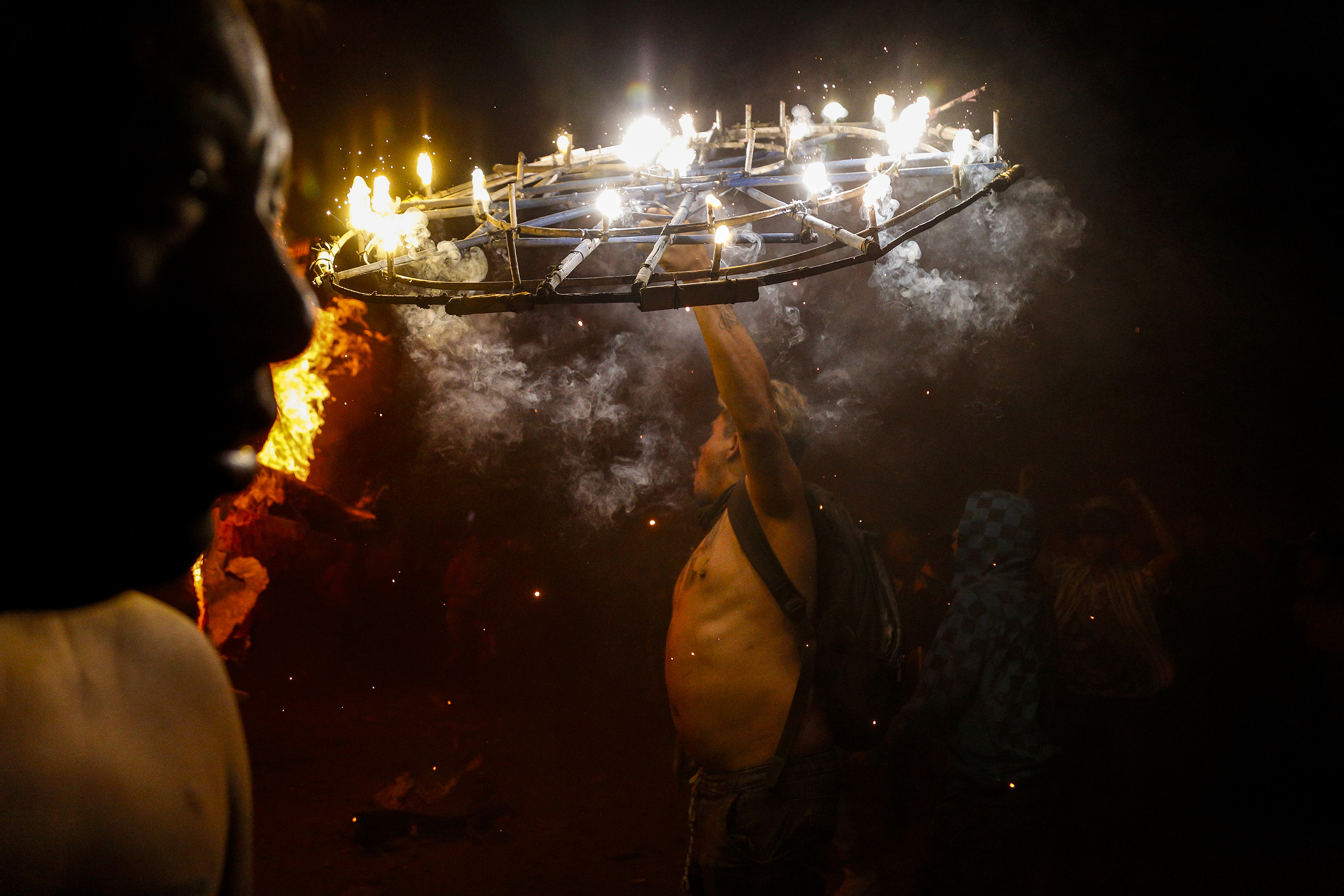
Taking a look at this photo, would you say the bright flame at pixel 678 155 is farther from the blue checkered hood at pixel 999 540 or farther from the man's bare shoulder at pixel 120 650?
the blue checkered hood at pixel 999 540

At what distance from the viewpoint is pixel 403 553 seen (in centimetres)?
1130

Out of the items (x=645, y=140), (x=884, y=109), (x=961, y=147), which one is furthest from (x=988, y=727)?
(x=645, y=140)

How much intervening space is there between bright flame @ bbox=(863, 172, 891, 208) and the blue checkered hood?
3.02 metres

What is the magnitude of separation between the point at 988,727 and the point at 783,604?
187 cm

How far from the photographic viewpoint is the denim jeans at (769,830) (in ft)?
12.6

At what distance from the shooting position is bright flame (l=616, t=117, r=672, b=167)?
142 inches

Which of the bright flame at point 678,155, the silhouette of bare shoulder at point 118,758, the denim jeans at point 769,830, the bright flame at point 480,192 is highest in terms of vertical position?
the bright flame at point 678,155

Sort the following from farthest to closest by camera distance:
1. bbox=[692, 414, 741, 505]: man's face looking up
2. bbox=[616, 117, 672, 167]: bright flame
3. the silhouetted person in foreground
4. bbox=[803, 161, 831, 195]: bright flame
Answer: bbox=[692, 414, 741, 505]: man's face looking up → bbox=[616, 117, 672, 167]: bright flame → bbox=[803, 161, 831, 195]: bright flame → the silhouetted person in foreground

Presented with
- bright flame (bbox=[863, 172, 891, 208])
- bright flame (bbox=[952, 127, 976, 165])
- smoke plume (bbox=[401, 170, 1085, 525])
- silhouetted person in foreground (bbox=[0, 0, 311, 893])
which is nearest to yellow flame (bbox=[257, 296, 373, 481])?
smoke plume (bbox=[401, 170, 1085, 525])

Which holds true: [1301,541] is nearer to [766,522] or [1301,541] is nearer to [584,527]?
Answer: [766,522]

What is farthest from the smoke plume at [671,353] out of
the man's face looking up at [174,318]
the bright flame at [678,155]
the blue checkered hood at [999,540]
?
the man's face looking up at [174,318]

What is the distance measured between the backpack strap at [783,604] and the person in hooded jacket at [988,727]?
1.16 metres

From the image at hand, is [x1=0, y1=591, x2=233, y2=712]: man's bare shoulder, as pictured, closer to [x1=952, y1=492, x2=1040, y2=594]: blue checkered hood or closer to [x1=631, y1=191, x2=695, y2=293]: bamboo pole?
[x1=631, y1=191, x2=695, y2=293]: bamboo pole

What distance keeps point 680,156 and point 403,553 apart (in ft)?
31.8
